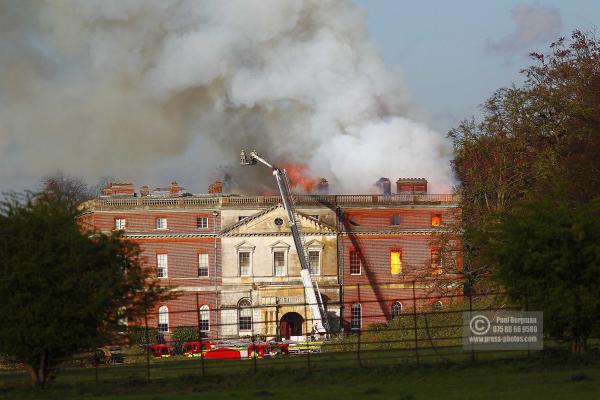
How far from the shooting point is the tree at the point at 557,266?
32375mm

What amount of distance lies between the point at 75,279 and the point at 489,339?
1205cm

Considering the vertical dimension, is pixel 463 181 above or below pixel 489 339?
above

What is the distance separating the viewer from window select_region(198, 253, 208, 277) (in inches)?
3521

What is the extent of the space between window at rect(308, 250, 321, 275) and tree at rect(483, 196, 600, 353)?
5594 cm

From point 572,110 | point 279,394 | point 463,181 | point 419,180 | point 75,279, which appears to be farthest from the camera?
point 419,180

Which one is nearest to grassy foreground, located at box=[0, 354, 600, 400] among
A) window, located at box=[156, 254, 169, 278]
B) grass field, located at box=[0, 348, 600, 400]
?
grass field, located at box=[0, 348, 600, 400]

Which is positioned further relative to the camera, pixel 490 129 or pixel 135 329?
pixel 490 129

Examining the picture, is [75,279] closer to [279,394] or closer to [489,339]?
[279,394]

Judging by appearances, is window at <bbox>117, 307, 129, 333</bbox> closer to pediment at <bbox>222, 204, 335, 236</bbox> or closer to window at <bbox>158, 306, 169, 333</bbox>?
window at <bbox>158, 306, 169, 333</bbox>

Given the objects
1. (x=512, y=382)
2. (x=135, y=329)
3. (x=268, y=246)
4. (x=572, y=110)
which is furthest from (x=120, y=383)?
(x=268, y=246)

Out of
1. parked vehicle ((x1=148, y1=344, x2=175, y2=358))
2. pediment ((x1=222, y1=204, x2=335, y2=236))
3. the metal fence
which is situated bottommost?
parked vehicle ((x1=148, y1=344, x2=175, y2=358))

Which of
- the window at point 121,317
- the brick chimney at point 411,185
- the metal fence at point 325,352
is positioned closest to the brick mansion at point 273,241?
the brick chimney at point 411,185

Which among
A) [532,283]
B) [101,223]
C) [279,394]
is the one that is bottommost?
[279,394]

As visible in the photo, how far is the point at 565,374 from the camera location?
2986cm
